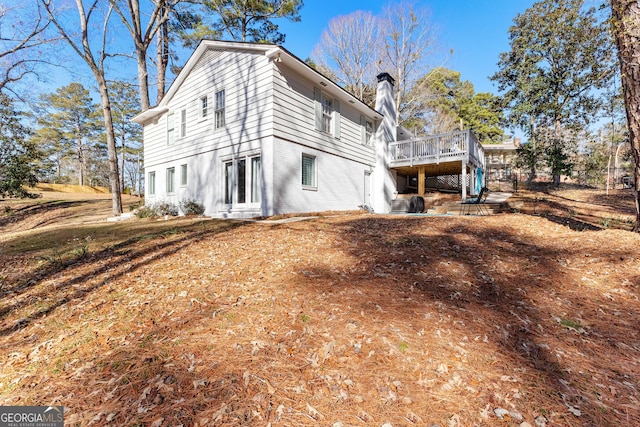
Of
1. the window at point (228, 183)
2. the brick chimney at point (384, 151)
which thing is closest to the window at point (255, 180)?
the window at point (228, 183)

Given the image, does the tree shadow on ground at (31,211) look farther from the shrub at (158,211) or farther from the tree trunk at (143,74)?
the tree trunk at (143,74)

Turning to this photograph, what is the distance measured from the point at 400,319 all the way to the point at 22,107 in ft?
76.3

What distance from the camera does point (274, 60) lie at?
9312 millimetres

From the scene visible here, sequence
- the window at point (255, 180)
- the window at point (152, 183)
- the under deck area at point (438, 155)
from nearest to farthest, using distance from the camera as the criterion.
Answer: the window at point (255, 180), the under deck area at point (438, 155), the window at point (152, 183)

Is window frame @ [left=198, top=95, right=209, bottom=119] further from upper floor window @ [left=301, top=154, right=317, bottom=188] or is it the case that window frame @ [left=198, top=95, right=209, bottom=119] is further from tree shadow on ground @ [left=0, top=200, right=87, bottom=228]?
tree shadow on ground @ [left=0, top=200, right=87, bottom=228]

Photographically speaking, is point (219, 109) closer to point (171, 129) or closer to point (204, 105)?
point (204, 105)

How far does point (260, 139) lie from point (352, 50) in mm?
15980

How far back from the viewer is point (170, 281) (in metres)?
3.89

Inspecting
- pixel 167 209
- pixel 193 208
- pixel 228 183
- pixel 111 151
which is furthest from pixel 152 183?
pixel 228 183

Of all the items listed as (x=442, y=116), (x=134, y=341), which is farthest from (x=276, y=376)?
(x=442, y=116)

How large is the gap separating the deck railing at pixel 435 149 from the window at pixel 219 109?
27.6ft

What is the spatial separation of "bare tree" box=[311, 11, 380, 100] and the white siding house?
374 inches

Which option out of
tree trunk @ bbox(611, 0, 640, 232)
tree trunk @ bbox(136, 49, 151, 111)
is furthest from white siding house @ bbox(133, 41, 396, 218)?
tree trunk @ bbox(611, 0, 640, 232)

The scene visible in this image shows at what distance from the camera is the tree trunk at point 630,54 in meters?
4.57
